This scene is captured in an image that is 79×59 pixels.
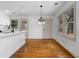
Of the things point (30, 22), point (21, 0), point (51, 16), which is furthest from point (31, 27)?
point (21, 0)

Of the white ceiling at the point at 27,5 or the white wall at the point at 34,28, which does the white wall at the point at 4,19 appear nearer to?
the white ceiling at the point at 27,5

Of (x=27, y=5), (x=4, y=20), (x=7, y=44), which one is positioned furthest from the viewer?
(x=4, y=20)

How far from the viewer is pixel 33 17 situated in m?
11.6

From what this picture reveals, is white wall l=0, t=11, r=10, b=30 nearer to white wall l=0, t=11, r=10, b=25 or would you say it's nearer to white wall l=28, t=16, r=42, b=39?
white wall l=0, t=11, r=10, b=25

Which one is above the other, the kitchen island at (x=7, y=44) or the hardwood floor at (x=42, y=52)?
the kitchen island at (x=7, y=44)

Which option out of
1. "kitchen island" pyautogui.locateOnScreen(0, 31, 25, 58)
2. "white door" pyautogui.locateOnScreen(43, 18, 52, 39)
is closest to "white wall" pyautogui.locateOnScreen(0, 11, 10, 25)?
"white door" pyautogui.locateOnScreen(43, 18, 52, 39)

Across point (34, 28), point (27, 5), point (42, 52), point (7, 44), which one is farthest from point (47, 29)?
point (7, 44)

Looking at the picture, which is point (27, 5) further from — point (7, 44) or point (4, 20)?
point (4, 20)

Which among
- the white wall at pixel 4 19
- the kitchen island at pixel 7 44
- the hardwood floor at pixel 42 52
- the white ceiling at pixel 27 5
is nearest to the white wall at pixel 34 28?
the white wall at pixel 4 19

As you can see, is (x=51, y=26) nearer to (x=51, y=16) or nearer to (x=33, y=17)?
(x=51, y=16)

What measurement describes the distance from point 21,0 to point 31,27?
19.8 feet

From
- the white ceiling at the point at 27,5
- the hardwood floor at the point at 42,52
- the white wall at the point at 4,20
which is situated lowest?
the hardwood floor at the point at 42,52

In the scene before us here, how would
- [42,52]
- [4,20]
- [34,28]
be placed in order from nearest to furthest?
[42,52] → [4,20] → [34,28]

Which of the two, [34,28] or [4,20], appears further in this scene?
[34,28]
